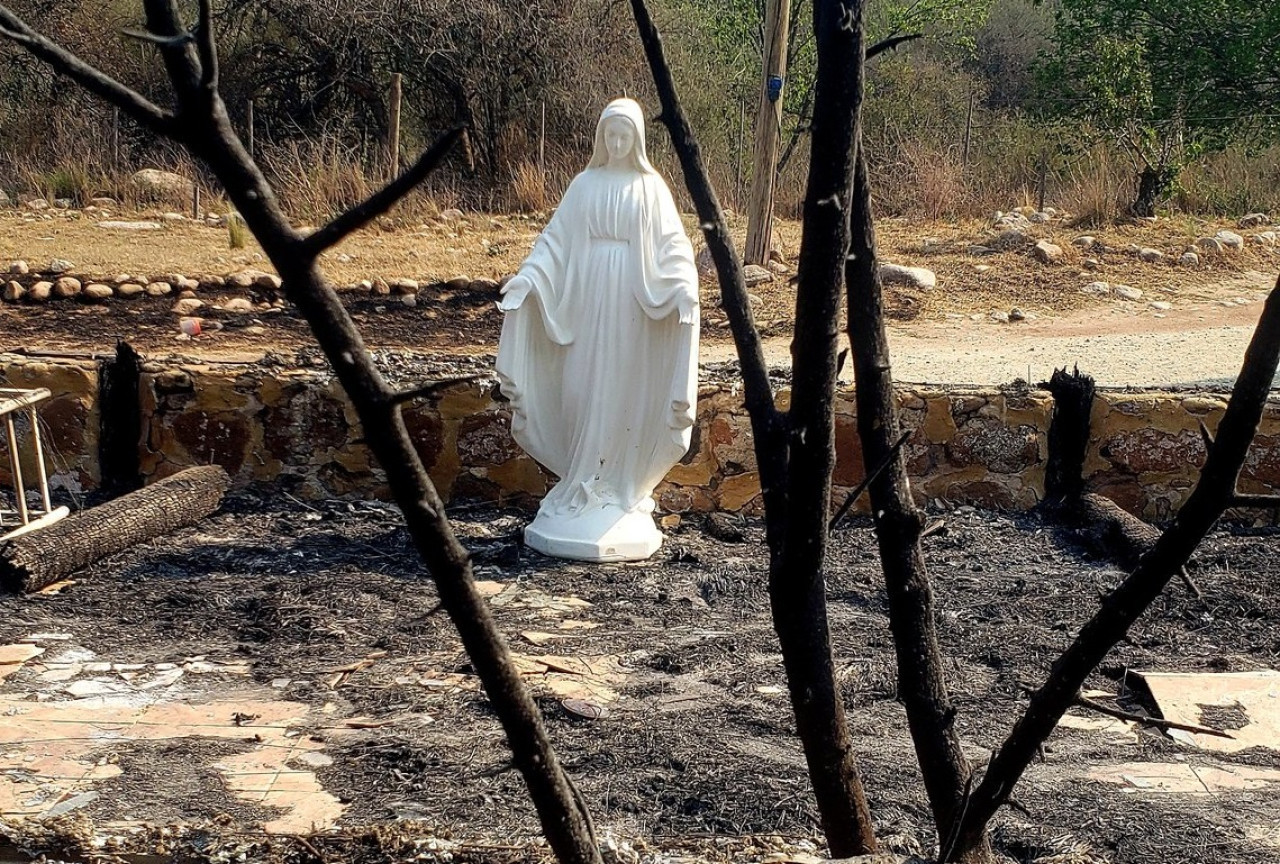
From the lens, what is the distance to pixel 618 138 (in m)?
6.15

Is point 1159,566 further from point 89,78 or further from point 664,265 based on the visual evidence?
point 664,265

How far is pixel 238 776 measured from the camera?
3846 mm

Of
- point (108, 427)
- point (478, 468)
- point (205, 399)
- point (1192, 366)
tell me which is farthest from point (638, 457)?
point (1192, 366)

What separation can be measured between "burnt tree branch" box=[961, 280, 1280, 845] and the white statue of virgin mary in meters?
3.82

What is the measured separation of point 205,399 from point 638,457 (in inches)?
84.9

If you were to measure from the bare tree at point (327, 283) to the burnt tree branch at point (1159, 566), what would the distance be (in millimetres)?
735

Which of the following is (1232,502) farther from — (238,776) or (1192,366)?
(1192,366)

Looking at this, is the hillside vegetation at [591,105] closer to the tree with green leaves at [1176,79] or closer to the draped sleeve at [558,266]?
the tree with green leaves at [1176,79]

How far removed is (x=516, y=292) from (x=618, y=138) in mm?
812

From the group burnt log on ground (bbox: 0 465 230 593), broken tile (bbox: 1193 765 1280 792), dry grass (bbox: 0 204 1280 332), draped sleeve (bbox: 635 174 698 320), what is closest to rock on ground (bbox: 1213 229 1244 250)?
dry grass (bbox: 0 204 1280 332)

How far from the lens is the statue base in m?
5.98

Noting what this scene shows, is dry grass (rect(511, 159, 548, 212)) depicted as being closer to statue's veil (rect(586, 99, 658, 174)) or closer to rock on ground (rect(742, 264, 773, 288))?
rock on ground (rect(742, 264, 773, 288))

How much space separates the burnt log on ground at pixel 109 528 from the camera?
212 inches

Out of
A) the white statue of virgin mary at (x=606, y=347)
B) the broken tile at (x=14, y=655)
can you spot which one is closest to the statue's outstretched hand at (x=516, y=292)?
the white statue of virgin mary at (x=606, y=347)
